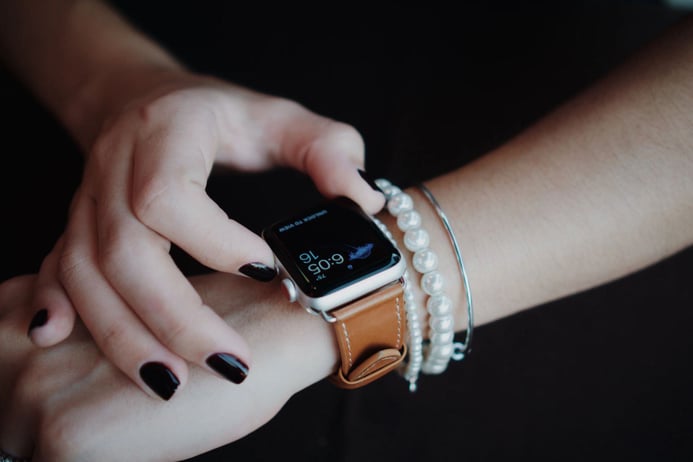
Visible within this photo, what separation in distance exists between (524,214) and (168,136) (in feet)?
2.08

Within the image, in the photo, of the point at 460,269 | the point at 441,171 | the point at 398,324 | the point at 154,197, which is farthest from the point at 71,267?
the point at 441,171

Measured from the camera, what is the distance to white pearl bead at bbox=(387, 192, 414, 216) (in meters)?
0.93

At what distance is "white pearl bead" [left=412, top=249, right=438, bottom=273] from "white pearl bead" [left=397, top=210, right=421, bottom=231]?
0.16ft

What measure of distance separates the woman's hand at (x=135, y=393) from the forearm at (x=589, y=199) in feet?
0.99

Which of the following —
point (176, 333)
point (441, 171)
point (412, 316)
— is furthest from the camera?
point (441, 171)

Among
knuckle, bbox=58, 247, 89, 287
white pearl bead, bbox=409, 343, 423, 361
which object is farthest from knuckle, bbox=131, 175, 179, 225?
white pearl bead, bbox=409, 343, 423, 361

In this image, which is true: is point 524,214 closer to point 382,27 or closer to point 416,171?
point 416,171

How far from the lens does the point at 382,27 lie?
4.78 ft

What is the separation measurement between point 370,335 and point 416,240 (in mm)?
182

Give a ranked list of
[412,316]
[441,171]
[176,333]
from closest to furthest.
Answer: [176,333], [412,316], [441,171]

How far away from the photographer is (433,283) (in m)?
0.88

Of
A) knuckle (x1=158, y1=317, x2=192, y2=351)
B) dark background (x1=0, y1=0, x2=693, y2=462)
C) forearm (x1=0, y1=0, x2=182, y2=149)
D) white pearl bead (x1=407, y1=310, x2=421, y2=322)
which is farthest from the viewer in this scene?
forearm (x1=0, y1=0, x2=182, y2=149)

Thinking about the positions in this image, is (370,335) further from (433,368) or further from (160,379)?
(160,379)

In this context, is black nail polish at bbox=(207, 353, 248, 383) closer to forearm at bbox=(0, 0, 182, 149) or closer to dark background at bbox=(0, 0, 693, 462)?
dark background at bbox=(0, 0, 693, 462)
